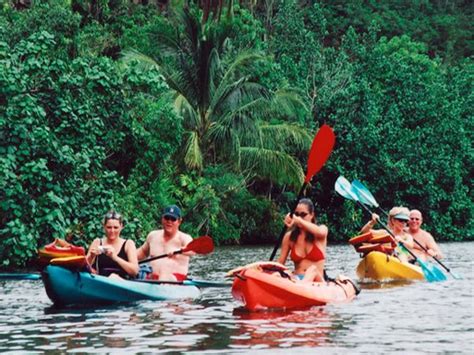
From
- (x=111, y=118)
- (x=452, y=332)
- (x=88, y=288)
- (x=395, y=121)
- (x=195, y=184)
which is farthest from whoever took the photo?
(x=395, y=121)

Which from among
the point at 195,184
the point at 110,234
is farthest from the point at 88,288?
the point at 195,184

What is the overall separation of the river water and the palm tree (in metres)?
15.0

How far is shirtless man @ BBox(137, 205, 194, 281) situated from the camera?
15.0m

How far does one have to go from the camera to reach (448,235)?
3938 centimetres

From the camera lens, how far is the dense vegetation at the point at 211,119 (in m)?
19.9

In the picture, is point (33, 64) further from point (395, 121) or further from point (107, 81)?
point (395, 121)

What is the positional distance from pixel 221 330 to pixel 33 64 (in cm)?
936

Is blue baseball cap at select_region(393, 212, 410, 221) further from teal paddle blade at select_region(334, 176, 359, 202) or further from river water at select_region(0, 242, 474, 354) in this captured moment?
river water at select_region(0, 242, 474, 354)

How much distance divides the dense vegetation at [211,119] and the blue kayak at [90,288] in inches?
204

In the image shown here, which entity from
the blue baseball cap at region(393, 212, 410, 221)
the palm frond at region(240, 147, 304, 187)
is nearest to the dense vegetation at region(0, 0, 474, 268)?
the palm frond at region(240, 147, 304, 187)

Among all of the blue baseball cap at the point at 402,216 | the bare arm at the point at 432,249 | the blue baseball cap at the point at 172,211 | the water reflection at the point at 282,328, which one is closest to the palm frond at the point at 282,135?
the bare arm at the point at 432,249

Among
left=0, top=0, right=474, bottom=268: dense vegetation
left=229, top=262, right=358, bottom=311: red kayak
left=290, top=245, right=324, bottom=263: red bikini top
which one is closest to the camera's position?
left=229, top=262, right=358, bottom=311: red kayak

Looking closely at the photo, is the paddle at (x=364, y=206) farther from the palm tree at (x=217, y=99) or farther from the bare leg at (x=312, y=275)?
the palm tree at (x=217, y=99)

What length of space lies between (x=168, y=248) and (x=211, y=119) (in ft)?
55.5
